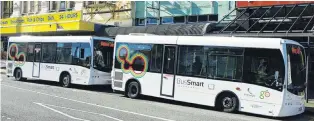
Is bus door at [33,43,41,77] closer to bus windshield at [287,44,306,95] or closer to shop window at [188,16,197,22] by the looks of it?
shop window at [188,16,197,22]

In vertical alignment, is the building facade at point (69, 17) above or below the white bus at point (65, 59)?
above

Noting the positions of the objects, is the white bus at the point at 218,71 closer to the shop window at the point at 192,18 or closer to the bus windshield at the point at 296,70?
the bus windshield at the point at 296,70

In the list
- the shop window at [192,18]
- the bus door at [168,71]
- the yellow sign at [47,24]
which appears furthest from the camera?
the yellow sign at [47,24]

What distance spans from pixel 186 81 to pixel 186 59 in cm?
82

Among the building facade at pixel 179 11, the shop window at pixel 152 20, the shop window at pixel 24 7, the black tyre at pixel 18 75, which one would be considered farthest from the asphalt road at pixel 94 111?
the shop window at pixel 24 7

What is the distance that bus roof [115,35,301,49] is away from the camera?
11.5 metres

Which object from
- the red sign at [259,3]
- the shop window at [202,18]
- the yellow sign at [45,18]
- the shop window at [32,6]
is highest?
the shop window at [32,6]

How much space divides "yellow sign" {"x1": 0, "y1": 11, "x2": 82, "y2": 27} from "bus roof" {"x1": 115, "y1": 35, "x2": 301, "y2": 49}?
13.4 meters

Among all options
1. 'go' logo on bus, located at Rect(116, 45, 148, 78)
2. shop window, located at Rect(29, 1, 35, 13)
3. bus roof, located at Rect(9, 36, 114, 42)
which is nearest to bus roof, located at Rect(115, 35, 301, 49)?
'go' logo on bus, located at Rect(116, 45, 148, 78)

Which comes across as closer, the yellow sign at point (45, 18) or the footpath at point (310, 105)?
the footpath at point (310, 105)

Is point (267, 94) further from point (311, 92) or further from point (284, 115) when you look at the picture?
point (311, 92)

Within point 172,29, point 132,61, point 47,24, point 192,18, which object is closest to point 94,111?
point 132,61

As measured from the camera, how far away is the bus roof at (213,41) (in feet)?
37.8

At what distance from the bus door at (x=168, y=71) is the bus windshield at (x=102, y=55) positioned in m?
5.03
